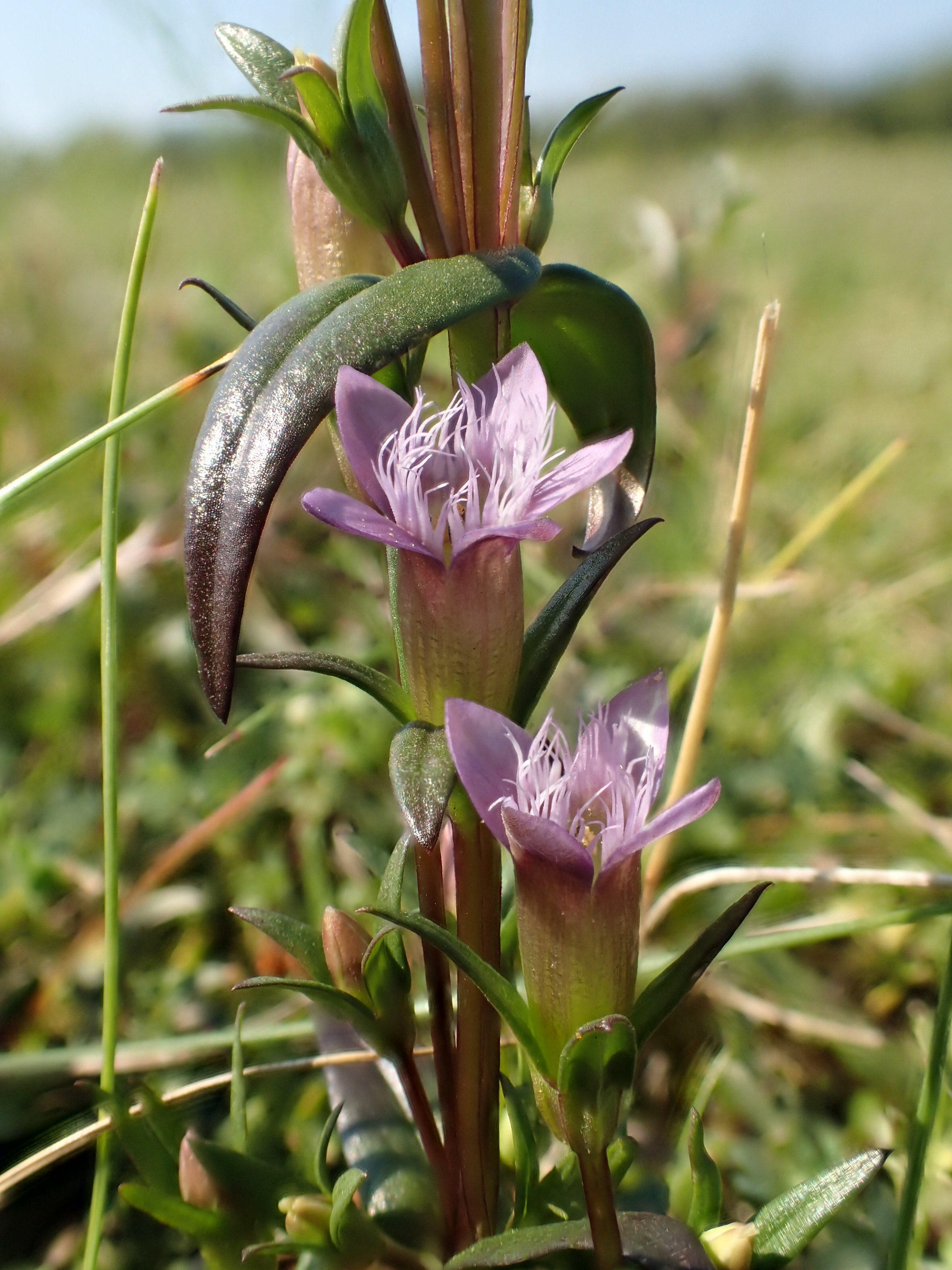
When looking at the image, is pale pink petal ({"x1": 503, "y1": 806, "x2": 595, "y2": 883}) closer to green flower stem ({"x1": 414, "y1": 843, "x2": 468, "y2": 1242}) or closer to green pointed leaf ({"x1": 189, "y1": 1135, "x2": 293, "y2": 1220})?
green flower stem ({"x1": 414, "y1": 843, "x2": 468, "y2": 1242})

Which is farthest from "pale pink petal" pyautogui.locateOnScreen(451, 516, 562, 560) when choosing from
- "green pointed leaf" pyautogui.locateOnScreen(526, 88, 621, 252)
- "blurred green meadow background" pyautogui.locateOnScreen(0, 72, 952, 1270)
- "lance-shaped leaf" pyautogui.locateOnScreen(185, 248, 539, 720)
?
"blurred green meadow background" pyautogui.locateOnScreen(0, 72, 952, 1270)

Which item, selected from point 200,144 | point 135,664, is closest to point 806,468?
point 135,664

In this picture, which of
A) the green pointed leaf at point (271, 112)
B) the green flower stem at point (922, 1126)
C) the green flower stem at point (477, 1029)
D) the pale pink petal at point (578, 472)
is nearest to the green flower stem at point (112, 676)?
the green pointed leaf at point (271, 112)

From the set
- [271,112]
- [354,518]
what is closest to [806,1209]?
[354,518]

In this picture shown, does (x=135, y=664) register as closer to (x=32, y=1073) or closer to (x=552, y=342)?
(x=32, y=1073)

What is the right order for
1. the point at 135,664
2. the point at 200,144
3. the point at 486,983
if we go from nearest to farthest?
1. the point at 486,983
2. the point at 135,664
3. the point at 200,144

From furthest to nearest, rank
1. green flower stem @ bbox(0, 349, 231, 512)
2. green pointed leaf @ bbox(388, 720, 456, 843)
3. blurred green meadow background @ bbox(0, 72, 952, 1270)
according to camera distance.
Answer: blurred green meadow background @ bbox(0, 72, 952, 1270) → green flower stem @ bbox(0, 349, 231, 512) → green pointed leaf @ bbox(388, 720, 456, 843)

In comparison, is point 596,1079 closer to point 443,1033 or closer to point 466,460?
point 443,1033
